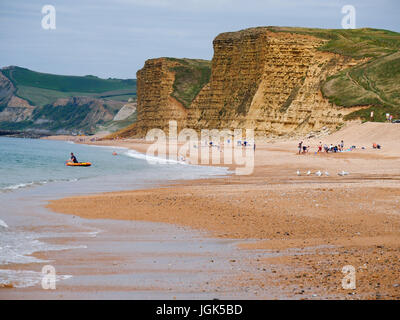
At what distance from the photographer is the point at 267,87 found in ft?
245

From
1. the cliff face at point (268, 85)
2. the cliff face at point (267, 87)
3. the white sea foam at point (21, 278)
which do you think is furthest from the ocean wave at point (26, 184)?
the cliff face at point (268, 85)

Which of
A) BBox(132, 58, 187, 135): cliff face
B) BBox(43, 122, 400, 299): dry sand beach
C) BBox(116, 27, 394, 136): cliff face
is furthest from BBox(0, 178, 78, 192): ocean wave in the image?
BBox(132, 58, 187, 135): cliff face

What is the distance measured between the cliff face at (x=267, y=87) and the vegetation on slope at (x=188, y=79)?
93.1 inches

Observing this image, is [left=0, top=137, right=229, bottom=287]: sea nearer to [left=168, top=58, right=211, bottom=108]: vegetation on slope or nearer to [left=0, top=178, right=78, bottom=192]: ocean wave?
[left=0, top=178, right=78, bottom=192]: ocean wave

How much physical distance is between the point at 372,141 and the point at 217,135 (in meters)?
37.7

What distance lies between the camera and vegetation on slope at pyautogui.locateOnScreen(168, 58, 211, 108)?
102m

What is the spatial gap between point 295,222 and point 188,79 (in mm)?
96718

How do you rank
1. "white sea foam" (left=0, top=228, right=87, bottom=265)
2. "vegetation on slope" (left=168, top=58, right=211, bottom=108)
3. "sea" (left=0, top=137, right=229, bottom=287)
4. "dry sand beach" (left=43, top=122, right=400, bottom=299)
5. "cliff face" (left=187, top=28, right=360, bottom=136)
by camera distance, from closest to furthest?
1. "dry sand beach" (left=43, top=122, right=400, bottom=299)
2. "sea" (left=0, top=137, right=229, bottom=287)
3. "white sea foam" (left=0, top=228, right=87, bottom=265)
4. "cliff face" (left=187, top=28, right=360, bottom=136)
5. "vegetation on slope" (left=168, top=58, right=211, bottom=108)

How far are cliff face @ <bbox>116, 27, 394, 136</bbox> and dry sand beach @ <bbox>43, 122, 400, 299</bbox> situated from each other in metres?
42.2

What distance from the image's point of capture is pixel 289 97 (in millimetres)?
70688

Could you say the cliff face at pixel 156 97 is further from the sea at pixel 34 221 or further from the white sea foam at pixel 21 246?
the white sea foam at pixel 21 246

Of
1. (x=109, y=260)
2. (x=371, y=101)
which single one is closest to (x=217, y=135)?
(x=371, y=101)

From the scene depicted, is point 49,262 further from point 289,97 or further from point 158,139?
point 158,139

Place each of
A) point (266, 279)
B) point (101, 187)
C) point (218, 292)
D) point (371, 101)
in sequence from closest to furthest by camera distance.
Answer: point (218, 292) < point (266, 279) < point (101, 187) < point (371, 101)
